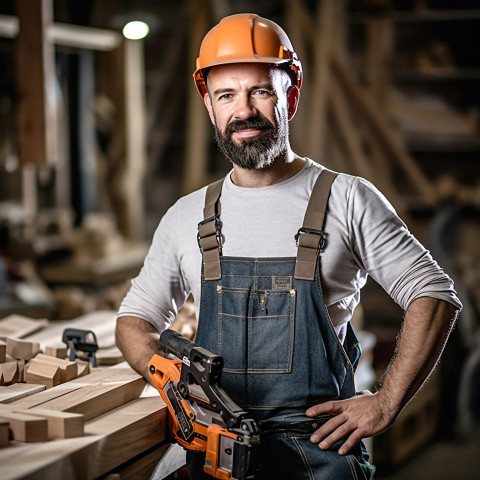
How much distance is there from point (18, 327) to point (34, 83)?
1714 mm

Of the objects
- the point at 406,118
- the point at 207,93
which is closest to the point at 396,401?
the point at 207,93

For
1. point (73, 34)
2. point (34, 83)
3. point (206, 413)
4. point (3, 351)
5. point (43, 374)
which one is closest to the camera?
point (206, 413)

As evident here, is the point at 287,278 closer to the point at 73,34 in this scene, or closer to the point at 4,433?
the point at 4,433

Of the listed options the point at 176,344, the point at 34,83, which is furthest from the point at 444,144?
the point at 176,344

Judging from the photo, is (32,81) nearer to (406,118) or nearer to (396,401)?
(396,401)

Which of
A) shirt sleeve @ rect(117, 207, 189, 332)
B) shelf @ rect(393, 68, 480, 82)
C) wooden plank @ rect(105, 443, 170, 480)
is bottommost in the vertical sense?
wooden plank @ rect(105, 443, 170, 480)

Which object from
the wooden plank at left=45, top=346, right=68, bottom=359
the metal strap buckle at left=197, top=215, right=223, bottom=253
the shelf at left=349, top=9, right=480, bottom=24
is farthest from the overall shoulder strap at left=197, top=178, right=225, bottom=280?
the shelf at left=349, top=9, right=480, bottom=24

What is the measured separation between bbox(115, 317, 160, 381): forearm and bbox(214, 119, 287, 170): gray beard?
27.8 inches

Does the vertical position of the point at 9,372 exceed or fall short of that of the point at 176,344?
it falls short

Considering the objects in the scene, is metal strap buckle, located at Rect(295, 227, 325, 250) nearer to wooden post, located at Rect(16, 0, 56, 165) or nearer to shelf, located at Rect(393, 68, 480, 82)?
wooden post, located at Rect(16, 0, 56, 165)

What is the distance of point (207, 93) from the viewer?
2572mm

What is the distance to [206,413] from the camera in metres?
2.08

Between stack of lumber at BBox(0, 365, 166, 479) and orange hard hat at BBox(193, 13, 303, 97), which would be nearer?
stack of lumber at BBox(0, 365, 166, 479)

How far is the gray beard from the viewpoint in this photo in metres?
2.40
